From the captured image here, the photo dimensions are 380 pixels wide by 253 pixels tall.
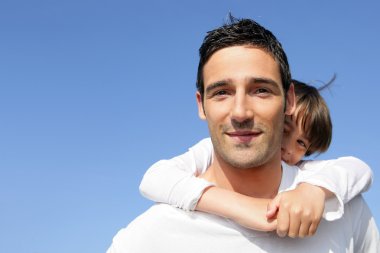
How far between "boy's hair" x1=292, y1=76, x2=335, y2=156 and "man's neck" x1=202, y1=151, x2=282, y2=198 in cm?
127

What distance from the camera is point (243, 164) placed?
3031mm

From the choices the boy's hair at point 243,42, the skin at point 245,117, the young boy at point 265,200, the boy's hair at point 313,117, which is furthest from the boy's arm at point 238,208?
the boy's hair at point 313,117

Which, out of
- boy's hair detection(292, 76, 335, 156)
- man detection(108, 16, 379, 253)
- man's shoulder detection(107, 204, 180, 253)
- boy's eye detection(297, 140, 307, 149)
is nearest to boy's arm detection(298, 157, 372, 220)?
man detection(108, 16, 379, 253)

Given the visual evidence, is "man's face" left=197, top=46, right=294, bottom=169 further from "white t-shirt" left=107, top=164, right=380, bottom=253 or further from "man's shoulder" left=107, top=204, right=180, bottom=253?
"man's shoulder" left=107, top=204, right=180, bottom=253

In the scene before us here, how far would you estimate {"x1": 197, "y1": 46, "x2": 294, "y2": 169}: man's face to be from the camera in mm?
2967

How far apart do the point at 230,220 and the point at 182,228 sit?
1.01 ft

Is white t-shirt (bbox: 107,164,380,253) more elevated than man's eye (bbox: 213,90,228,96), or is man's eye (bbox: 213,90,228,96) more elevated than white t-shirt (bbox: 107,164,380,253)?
man's eye (bbox: 213,90,228,96)

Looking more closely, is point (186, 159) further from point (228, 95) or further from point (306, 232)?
point (306, 232)

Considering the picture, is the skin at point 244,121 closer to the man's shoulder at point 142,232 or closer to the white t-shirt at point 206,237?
the white t-shirt at point 206,237

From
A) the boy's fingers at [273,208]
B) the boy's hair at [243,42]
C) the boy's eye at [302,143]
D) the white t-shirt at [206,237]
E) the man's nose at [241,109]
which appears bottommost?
the white t-shirt at [206,237]

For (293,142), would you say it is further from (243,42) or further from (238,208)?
(238,208)

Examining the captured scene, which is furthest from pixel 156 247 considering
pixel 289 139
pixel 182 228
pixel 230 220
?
pixel 289 139

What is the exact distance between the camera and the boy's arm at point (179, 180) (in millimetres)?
2996

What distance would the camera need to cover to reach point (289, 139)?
4344 millimetres
